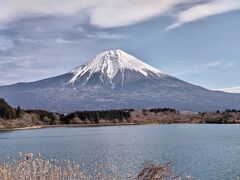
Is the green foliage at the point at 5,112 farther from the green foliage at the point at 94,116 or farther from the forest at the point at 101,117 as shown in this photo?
the green foliage at the point at 94,116

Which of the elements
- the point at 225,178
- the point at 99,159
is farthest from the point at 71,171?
the point at 99,159

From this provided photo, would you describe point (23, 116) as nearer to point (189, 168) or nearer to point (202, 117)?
point (202, 117)

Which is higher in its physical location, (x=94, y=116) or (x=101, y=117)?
(x=94, y=116)

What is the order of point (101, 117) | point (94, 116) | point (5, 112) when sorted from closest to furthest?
point (5, 112), point (94, 116), point (101, 117)

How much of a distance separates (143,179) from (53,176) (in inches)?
120

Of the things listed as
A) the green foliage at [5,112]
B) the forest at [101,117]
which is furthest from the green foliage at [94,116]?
the green foliage at [5,112]

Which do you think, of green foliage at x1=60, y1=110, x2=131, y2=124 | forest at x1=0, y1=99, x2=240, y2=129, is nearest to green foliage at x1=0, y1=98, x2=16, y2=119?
forest at x1=0, y1=99, x2=240, y2=129

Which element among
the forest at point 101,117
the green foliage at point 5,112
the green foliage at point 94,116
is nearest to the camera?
the green foliage at point 5,112

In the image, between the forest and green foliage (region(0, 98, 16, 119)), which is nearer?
green foliage (region(0, 98, 16, 119))

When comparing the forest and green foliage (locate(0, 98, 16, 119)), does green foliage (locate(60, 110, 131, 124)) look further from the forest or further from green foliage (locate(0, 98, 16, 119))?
green foliage (locate(0, 98, 16, 119))

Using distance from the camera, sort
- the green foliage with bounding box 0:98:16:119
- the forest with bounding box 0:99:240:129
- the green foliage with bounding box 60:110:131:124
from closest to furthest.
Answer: the green foliage with bounding box 0:98:16:119 → the forest with bounding box 0:99:240:129 → the green foliage with bounding box 60:110:131:124

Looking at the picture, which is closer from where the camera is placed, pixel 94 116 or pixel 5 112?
pixel 5 112

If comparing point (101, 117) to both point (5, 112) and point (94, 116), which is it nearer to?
point (94, 116)

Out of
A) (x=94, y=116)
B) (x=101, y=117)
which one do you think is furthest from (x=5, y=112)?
(x=101, y=117)
